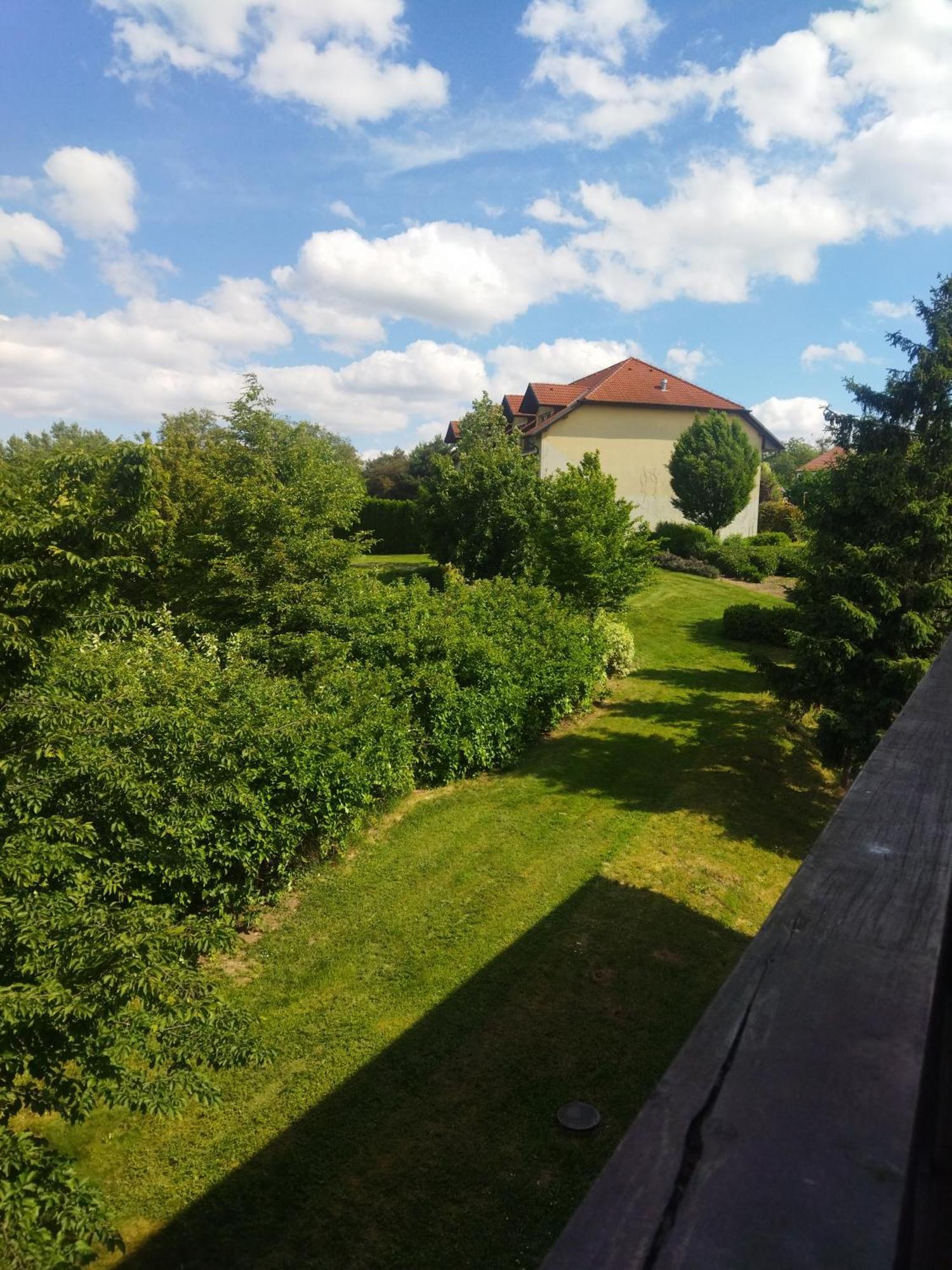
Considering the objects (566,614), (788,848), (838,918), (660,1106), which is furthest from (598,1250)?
(566,614)

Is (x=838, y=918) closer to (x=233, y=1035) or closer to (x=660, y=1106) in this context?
(x=660, y=1106)

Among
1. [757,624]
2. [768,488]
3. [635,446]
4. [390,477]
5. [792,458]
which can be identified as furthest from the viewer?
[792,458]

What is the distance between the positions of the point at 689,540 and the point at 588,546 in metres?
16.5

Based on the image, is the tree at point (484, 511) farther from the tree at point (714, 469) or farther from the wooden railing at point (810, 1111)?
the wooden railing at point (810, 1111)

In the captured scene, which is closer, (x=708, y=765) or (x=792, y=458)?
(x=708, y=765)

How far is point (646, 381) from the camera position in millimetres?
43688

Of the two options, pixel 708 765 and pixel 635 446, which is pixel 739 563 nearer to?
pixel 635 446

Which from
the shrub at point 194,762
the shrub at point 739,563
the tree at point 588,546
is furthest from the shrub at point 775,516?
the shrub at point 194,762

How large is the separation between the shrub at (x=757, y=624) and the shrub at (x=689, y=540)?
9810 mm

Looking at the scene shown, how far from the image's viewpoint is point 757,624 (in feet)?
75.9

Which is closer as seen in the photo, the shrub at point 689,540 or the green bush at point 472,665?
the green bush at point 472,665

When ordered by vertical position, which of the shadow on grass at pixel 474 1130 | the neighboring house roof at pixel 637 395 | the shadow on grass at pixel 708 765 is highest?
the neighboring house roof at pixel 637 395

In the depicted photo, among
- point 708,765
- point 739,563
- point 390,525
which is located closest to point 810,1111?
point 708,765

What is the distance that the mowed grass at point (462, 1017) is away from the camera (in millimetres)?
5359
